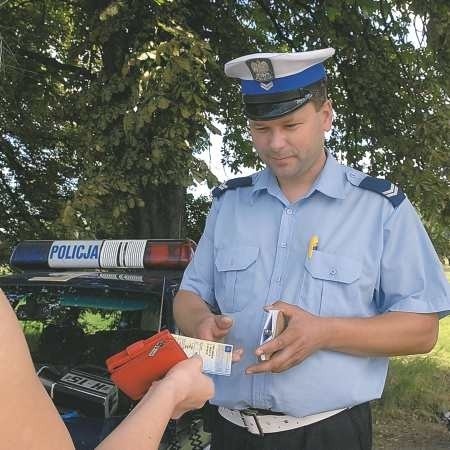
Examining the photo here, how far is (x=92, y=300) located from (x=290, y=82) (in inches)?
62.8

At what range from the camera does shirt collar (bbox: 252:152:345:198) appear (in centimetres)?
189

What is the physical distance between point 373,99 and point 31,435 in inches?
216

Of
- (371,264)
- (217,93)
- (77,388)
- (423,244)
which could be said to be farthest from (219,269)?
(217,93)

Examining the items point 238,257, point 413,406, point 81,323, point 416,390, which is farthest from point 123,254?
point 416,390

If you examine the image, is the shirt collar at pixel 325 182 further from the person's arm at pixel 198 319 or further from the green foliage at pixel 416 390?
the green foliage at pixel 416 390

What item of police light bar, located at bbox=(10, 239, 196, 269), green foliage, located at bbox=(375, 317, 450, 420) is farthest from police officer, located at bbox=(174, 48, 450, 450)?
green foliage, located at bbox=(375, 317, 450, 420)

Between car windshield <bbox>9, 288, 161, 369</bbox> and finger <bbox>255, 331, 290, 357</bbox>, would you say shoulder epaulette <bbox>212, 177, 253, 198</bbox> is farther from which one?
car windshield <bbox>9, 288, 161, 369</bbox>

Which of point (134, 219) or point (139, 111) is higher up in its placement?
Answer: point (139, 111)

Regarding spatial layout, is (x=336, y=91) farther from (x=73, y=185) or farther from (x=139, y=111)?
(x=73, y=185)

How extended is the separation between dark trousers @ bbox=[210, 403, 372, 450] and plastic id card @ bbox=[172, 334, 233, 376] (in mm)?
340

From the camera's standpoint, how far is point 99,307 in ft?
9.70

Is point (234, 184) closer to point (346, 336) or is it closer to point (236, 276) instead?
point (236, 276)

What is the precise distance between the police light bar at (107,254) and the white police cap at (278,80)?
1.29 m

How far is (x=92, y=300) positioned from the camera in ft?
9.66
